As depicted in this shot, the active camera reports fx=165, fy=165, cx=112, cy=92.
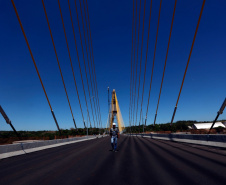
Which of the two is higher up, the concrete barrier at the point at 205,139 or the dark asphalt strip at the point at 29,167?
the concrete barrier at the point at 205,139

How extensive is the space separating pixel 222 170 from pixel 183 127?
129163mm

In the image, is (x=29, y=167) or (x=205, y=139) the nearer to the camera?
(x=29, y=167)

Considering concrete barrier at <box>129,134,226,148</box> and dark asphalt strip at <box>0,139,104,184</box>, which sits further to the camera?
concrete barrier at <box>129,134,226,148</box>

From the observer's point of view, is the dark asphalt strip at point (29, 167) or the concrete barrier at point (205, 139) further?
the concrete barrier at point (205, 139)

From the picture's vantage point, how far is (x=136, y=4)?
19.7 meters

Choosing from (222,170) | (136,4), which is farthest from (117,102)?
(222,170)

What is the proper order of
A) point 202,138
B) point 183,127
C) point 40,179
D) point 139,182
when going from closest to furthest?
point 139,182, point 40,179, point 202,138, point 183,127

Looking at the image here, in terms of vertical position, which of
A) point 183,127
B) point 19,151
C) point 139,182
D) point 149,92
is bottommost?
point 139,182

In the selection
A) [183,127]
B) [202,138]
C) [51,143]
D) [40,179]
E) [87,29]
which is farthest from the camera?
[183,127]

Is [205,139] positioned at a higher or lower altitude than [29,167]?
higher

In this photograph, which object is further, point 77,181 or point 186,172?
point 186,172

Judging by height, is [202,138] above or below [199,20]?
below

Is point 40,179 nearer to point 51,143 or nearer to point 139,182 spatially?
point 139,182

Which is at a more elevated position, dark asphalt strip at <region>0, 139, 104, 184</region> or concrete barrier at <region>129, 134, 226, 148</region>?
concrete barrier at <region>129, 134, 226, 148</region>
